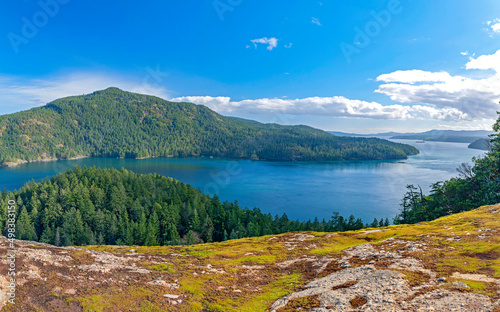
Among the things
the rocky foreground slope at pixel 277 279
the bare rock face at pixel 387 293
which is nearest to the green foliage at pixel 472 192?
the rocky foreground slope at pixel 277 279

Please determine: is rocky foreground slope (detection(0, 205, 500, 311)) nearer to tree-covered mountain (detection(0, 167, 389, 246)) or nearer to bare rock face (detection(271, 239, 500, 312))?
bare rock face (detection(271, 239, 500, 312))

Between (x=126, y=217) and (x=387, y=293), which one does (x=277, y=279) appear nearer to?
(x=387, y=293)

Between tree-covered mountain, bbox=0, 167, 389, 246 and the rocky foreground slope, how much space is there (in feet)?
189

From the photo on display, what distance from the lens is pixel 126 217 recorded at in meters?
97.1

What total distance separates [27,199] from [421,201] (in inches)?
5860

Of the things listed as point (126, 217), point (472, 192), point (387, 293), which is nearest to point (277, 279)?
point (387, 293)

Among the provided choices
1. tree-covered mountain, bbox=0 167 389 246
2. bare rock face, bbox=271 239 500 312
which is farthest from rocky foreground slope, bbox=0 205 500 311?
tree-covered mountain, bbox=0 167 389 246

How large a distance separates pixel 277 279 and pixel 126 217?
290 feet

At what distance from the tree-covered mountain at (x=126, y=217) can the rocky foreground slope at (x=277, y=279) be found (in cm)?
5762

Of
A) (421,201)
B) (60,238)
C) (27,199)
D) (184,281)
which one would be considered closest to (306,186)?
(421,201)

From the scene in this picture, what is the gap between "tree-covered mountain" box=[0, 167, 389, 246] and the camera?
8444cm

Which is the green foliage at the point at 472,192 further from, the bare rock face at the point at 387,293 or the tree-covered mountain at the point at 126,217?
the bare rock face at the point at 387,293

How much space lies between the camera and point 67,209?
10281 centimetres

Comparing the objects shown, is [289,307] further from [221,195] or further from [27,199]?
[221,195]
